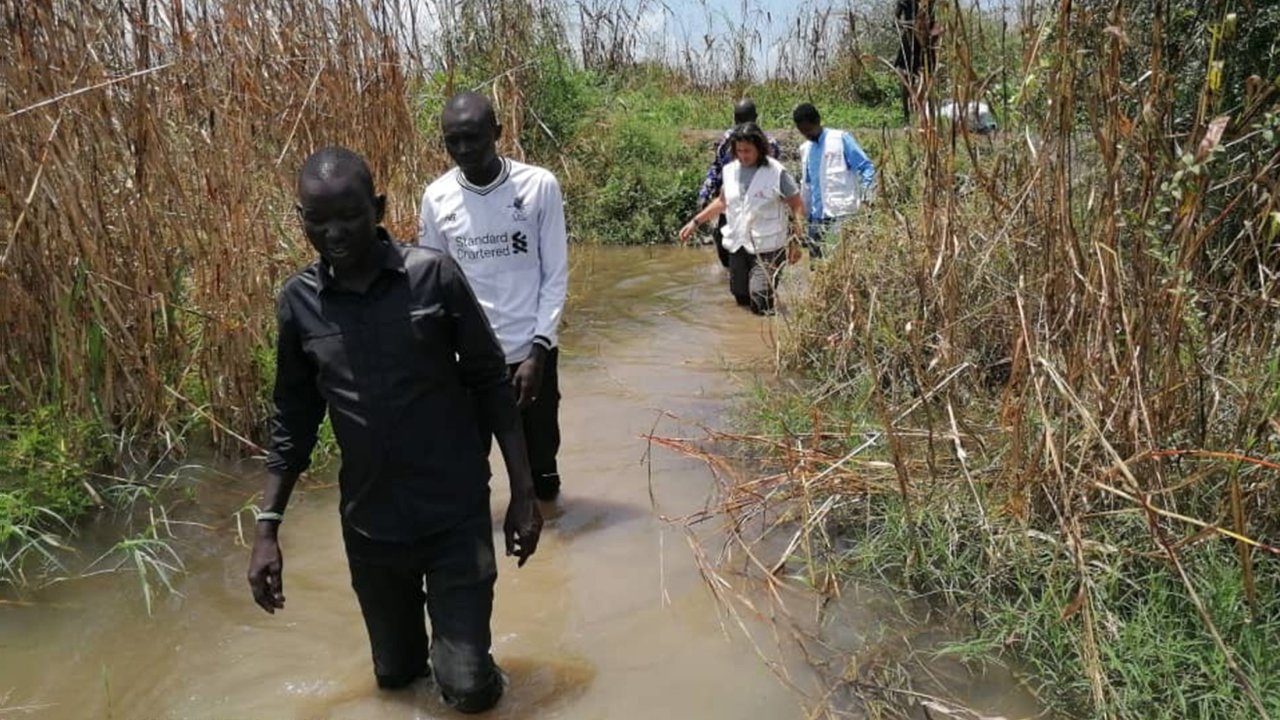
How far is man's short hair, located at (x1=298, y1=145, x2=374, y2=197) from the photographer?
212 centimetres

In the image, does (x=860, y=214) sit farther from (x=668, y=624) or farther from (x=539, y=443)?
(x=668, y=624)

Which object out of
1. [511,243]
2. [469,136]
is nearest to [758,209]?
[511,243]

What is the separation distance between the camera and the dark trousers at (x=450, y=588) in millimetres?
2350

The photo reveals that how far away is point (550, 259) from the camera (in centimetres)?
337

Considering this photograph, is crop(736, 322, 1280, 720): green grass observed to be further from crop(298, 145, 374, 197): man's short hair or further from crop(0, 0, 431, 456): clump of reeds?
crop(0, 0, 431, 456): clump of reeds

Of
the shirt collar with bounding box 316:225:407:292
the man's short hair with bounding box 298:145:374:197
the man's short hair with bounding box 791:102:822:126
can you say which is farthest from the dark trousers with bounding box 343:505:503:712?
the man's short hair with bounding box 791:102:822:126

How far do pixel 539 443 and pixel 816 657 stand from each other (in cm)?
143

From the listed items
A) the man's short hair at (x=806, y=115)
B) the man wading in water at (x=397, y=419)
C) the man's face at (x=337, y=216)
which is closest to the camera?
the man's face at (x=337, y=216)

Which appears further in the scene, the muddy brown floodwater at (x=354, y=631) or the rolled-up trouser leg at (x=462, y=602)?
the muddy brown floodwater at (x=354, y=631)

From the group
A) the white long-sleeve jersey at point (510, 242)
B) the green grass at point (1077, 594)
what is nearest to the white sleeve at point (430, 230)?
the white long-sleeve jersey at point (510, 242)

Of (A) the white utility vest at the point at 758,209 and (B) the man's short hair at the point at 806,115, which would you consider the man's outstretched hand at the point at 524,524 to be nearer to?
(A) the white utility vest at the point at 758,209

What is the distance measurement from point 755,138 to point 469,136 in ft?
11.2

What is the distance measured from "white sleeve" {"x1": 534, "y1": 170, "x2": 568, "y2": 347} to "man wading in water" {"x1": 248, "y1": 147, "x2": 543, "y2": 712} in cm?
90

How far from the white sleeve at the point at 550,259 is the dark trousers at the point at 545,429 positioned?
212mm
